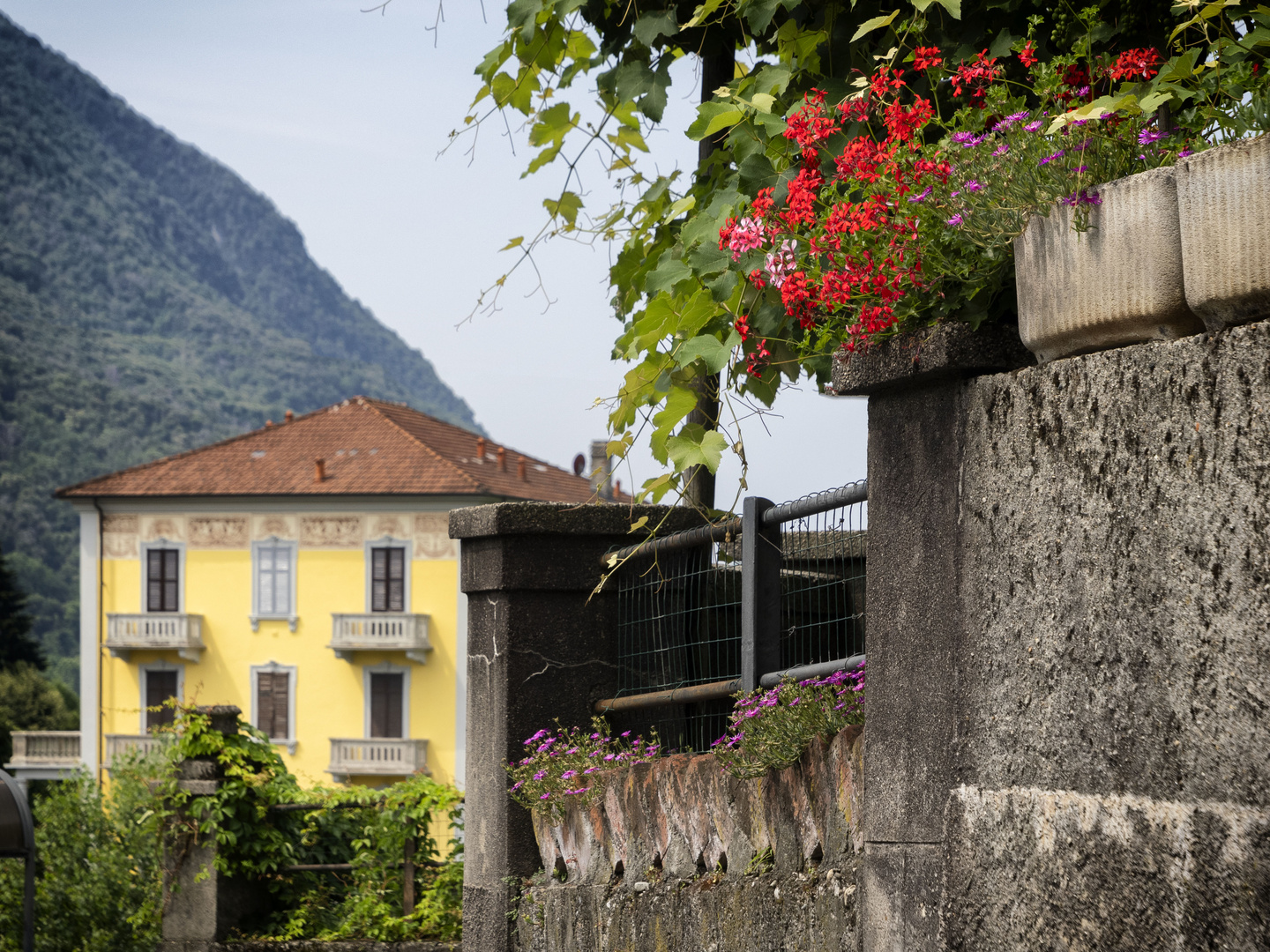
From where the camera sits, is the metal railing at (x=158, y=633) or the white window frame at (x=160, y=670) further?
the white window frame at (x=160, y=670)

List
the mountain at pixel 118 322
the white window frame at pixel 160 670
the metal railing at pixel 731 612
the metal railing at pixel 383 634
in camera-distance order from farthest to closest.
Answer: the mountain at pixel 118 322, the white window frame at pixel 160 670, the metal railing at pixel 383 634, the metal railing at pixel 731 612

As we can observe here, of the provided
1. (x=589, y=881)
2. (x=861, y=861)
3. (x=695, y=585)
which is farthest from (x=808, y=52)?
(x=589, y=881)

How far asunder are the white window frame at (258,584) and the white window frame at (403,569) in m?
2.16

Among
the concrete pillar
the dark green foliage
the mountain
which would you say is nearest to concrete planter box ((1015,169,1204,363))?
the concrete pillar

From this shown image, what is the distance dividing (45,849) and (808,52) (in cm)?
742

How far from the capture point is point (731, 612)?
4.27m

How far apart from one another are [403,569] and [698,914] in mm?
34312

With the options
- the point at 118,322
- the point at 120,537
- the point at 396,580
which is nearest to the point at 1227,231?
the point at 396,580

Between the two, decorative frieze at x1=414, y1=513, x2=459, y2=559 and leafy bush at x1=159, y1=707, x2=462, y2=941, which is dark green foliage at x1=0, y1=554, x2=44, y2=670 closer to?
decorative frieze at x1=414, y1=513, x2=459, y2=559

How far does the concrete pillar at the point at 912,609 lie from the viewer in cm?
226

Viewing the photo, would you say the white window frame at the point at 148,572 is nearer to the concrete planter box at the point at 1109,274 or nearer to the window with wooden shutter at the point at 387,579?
the window with wooden shutter at the point at 387,579

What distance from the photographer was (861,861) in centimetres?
271

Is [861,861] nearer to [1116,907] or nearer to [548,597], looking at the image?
[1116,907]

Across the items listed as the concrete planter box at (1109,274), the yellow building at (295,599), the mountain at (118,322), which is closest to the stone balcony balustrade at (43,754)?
the yellow building at (295,599)
